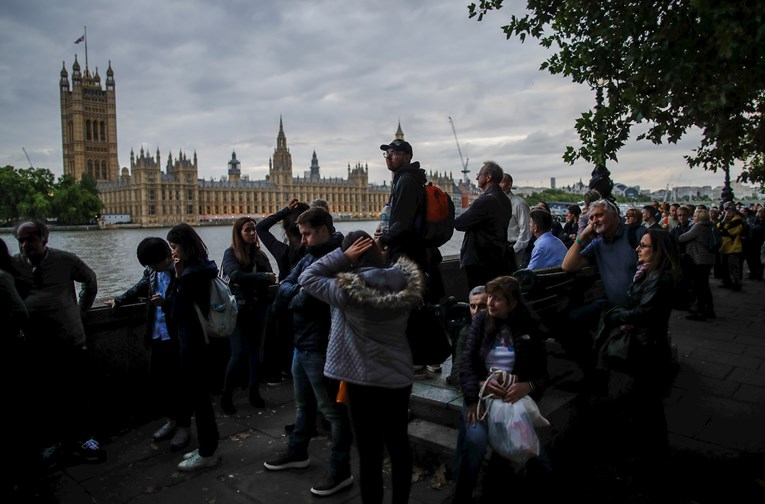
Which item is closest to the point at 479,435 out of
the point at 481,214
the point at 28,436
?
the point at 481,214

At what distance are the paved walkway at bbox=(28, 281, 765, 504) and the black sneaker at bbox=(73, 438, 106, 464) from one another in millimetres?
52

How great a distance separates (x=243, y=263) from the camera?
5004 millimetres

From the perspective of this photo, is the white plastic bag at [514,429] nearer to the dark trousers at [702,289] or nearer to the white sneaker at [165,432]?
the white sneaker at [165,432]

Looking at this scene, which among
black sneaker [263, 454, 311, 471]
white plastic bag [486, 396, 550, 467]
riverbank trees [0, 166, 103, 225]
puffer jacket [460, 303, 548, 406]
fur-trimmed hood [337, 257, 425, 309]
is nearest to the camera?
fur-trimmed hood [337, 257, 425, 309]

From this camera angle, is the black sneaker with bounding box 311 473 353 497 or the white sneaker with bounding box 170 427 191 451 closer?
the black sneaker with bounding box 311 473 353 497

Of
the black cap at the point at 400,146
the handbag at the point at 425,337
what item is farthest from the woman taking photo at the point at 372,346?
the black cap at the point at 400,146

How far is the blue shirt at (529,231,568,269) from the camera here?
16.2 feet

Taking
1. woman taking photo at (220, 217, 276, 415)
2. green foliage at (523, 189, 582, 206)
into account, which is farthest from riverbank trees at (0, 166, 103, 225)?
woman taking photo at (220, 217, 276, 415)

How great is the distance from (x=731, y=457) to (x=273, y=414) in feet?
11.5

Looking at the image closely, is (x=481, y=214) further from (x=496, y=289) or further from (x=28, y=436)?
(x=28, y=436)

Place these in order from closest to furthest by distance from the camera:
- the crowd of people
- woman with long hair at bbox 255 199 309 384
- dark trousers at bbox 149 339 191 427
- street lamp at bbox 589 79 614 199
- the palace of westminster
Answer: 1. the crowd of people
2. woman with long hair at bbox 255 199 309 384
3. dark trousers at bbox 149 339 191 427
4. street lamp at bbox 589 79 614 199
5. the palace of westminster

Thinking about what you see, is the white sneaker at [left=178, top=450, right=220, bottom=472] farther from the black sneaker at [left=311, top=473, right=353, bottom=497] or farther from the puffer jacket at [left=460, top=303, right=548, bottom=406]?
the puffer jacket at [left=460, top=303, right=548, bottom=406]

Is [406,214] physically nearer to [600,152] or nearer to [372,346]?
[372,346]

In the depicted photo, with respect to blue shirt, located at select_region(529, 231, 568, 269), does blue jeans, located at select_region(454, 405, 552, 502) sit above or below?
below
